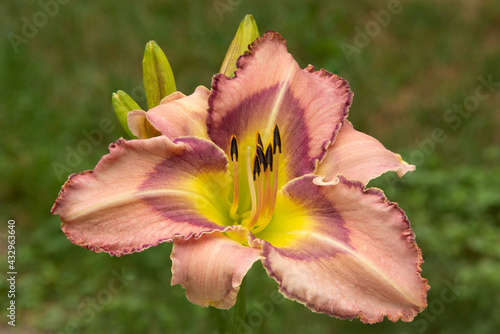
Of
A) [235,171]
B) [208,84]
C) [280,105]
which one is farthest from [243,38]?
[208,84]

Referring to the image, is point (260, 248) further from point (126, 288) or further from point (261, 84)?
point (126, 288)

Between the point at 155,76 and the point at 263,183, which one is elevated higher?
the point at 155,76

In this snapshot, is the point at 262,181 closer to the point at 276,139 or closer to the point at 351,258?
the point at 276,139

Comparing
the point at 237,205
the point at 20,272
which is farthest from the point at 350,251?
the point at 20,272

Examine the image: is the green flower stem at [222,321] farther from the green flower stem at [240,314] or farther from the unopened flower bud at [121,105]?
the unopened flower bud at [121,105]

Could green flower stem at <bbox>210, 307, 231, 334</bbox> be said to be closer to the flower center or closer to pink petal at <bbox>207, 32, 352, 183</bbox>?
the flower center

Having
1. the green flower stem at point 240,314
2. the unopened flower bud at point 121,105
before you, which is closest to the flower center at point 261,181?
the green flower stem at point 240,314

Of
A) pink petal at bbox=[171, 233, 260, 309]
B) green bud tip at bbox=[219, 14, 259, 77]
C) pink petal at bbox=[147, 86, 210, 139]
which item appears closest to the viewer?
pink petal at bbox=[171, 233, 260, 309]

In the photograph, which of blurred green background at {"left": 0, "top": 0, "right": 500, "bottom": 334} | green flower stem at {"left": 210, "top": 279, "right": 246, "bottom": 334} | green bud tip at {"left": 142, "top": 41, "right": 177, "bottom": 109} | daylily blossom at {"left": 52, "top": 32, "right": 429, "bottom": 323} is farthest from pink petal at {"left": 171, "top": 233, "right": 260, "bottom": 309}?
blurred green background at {"left": 0, "top": 0, "right": 500, "bottom": 334}
